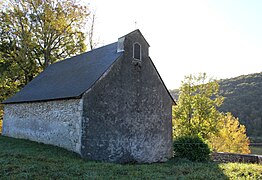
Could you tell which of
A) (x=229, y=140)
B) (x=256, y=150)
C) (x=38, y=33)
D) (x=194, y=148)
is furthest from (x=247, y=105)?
(x=38, y=33)

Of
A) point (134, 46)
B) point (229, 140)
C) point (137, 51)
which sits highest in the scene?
point (134, 46)

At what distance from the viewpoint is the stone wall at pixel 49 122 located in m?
11.9

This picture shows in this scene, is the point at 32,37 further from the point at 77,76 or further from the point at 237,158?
the point at 237,158

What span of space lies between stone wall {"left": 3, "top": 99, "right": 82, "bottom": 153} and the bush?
7.08 meters

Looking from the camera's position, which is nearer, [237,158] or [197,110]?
[237,158]

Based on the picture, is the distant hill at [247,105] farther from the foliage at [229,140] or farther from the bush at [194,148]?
the bush at [194,148]

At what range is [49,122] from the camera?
45.4 ft

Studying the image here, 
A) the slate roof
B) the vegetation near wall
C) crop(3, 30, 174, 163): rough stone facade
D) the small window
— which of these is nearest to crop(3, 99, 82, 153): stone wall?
crop(3, 30, 174, 163): rough stone facade

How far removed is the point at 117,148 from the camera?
1270cm

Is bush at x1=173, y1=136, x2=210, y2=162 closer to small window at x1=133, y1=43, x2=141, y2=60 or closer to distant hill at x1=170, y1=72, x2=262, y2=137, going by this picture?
small window at x1=133, y1=43, x2=141, y2=60

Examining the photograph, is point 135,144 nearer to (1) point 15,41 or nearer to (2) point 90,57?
(2) point 90,57

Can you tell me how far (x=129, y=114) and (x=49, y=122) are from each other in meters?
4.53

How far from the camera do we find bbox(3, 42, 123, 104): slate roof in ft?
41.5

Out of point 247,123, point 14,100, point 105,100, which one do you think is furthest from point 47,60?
point 247,123
